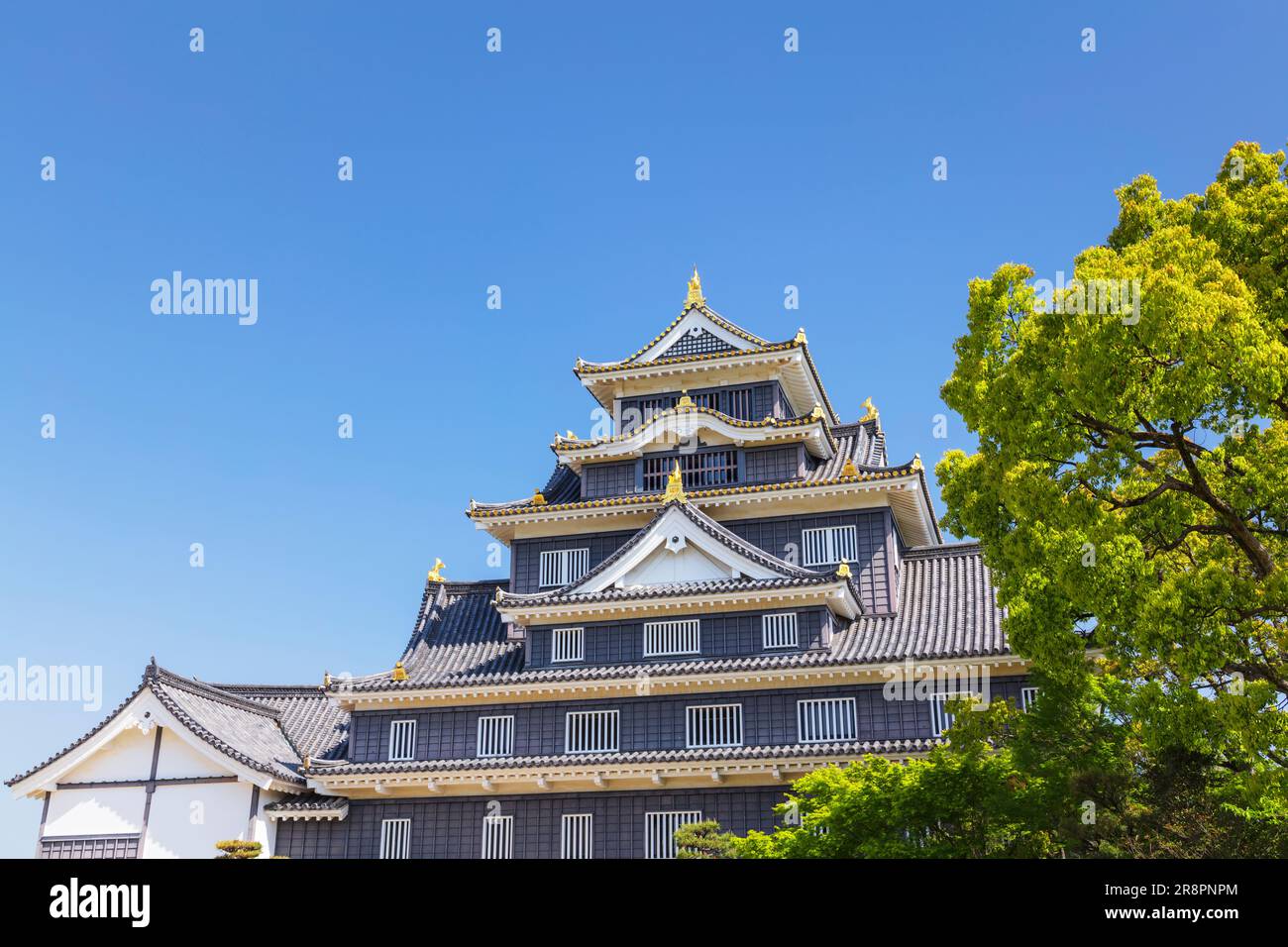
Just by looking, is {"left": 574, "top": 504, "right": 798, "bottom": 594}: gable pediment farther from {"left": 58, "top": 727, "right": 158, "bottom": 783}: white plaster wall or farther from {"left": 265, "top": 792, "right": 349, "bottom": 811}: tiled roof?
A: {"left": 58, "top": 727, "right": 158, "bottom": 783}: white plaster wall

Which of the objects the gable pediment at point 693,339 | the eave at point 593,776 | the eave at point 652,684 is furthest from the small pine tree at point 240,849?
the gable pediment at point 693,339

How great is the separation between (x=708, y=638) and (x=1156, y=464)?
1549cm

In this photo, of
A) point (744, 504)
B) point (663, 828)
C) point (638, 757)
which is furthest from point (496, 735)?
point (744, 504)

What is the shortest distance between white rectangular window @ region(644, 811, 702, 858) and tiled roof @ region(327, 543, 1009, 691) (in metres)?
3.64

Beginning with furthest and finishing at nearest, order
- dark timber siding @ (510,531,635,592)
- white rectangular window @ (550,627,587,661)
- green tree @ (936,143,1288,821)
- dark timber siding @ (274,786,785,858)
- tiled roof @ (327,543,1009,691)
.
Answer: dark timber siding @ (510,531,635,592) < white rectangular window @ (550,627,587,661) < tiled roof @ (327,543,1009,691) < dark timber siding @ (274,786,785,858) < green tree @ (936,143,1288,821)

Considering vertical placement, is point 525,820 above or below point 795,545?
below

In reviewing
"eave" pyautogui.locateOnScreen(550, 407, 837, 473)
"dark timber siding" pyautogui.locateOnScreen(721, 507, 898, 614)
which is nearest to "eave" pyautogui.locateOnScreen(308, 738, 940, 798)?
"dark timber siding" pyautogui.locateOnScreen(721, 507, 898, 614)

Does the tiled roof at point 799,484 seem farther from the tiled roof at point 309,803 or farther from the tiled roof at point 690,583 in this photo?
the tiled roof at point 309,803

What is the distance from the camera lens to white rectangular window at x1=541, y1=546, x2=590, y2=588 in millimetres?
34188

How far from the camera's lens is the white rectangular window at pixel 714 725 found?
1152 inches

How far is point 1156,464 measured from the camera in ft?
57.2

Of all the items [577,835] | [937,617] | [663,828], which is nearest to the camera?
[663,828]

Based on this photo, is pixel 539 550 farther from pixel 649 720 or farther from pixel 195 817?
pixel 195 817
